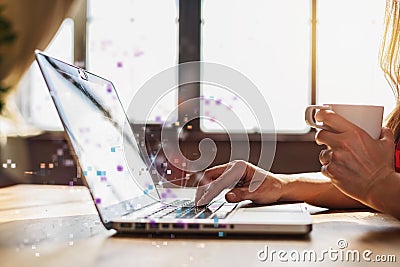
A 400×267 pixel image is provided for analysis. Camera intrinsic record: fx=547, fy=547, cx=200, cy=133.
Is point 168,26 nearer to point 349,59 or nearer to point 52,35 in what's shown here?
point 52,35

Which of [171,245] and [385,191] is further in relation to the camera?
[385,191]

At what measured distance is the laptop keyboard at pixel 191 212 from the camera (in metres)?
0.68

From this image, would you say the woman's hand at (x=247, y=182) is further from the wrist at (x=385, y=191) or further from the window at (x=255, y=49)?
the window at (x=255, y=49)

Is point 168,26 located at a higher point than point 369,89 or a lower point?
higher

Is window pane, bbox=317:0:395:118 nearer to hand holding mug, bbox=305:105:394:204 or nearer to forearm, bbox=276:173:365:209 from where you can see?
forearm, bbox=276:173:365:209

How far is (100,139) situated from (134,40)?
1.91m

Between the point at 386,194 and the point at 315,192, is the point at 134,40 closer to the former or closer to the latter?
the point at 315,192

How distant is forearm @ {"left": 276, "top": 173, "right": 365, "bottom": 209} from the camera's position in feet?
3.13

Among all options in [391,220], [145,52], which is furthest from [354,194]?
[145,52]

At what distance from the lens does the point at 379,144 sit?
0.74 meters

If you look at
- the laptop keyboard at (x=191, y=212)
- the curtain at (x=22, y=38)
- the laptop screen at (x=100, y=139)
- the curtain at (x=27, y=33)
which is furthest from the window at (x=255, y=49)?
the laptop keyboard at (x=191, y=212)

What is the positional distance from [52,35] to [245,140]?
3.25ft

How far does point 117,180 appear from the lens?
77cm

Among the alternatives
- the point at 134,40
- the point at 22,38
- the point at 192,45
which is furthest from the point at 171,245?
the point at 134,40
